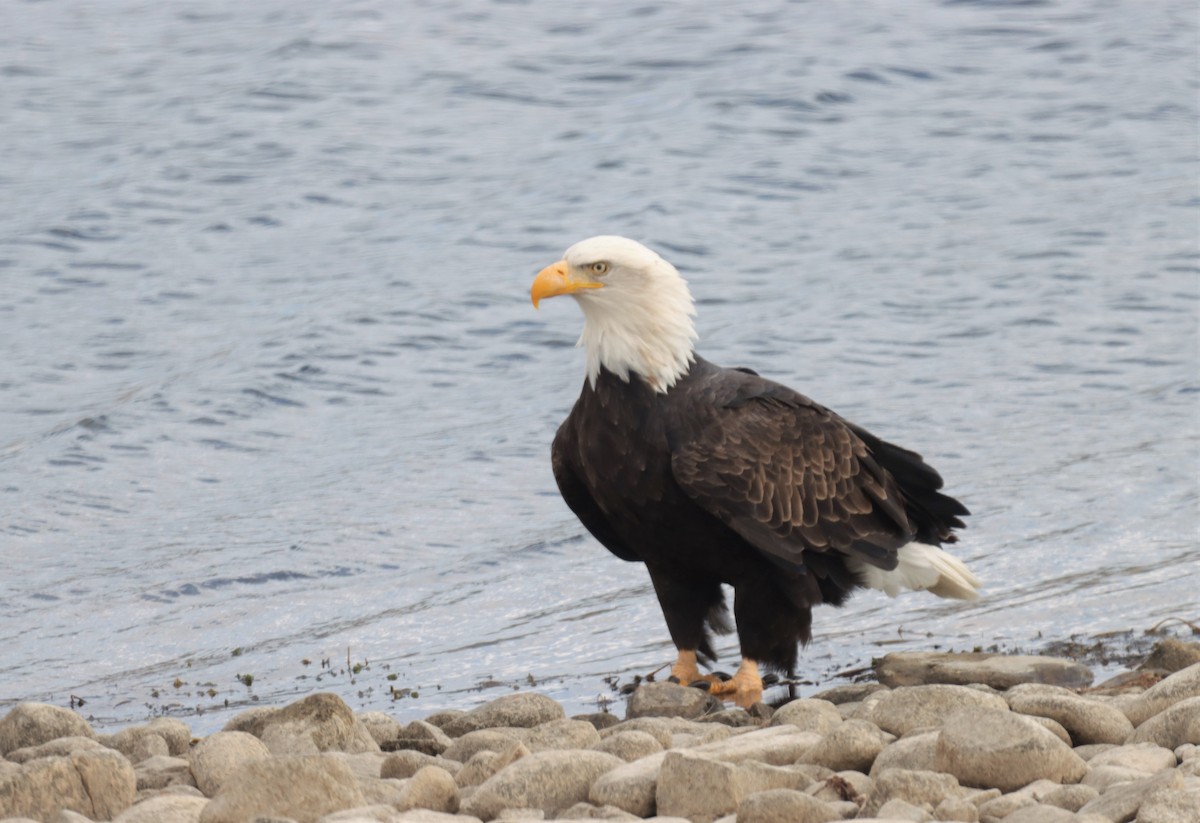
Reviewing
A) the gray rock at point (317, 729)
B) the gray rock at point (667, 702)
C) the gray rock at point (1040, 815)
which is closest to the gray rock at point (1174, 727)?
the gray rock at point (1040, 815)

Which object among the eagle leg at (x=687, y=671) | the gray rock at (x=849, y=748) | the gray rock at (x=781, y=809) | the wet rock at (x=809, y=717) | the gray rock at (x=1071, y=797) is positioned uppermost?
the gray rock at (x=781, y=809)

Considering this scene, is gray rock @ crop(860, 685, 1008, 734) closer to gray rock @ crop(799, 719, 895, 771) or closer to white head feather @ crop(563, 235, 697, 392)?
gray rock @ crop(799, 719, 895, 771)

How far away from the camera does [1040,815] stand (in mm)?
3357

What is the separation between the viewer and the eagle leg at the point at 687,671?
614 centimetres

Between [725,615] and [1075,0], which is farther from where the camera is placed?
[1075,0]

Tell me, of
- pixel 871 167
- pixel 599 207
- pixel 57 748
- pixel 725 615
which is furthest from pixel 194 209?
pixel 57 748

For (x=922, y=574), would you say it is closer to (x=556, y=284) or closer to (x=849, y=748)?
(x=556, y=284)

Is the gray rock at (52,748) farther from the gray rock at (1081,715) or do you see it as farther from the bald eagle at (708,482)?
the gray rock at (1081,715)

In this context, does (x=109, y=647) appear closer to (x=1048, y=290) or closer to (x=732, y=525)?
(x=732, y=525)

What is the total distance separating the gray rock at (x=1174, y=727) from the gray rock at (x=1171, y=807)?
81 centimetres

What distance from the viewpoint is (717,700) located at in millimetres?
5797

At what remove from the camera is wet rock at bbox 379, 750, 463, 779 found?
169 inches

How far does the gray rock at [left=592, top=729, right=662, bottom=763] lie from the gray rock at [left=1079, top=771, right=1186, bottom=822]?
108 centimetres

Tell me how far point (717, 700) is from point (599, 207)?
326 inches
